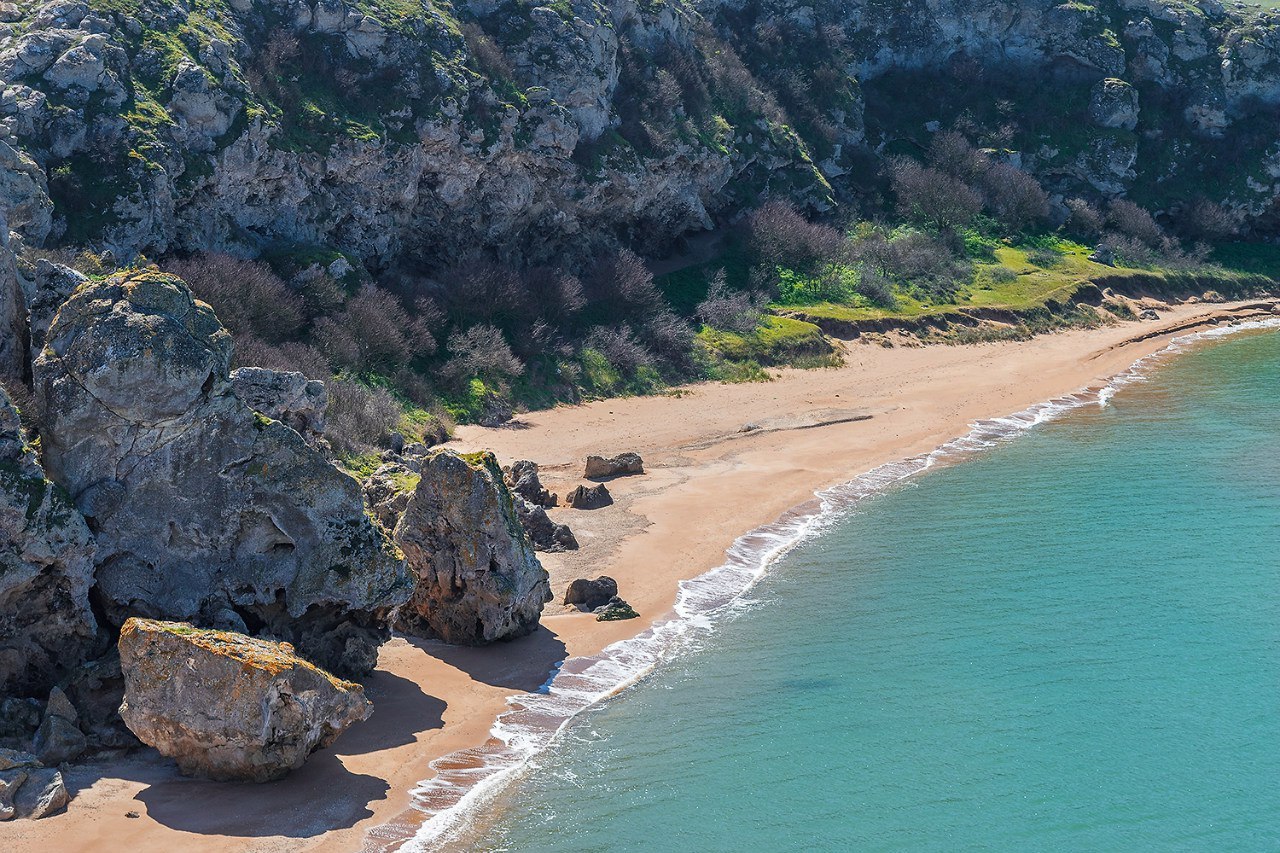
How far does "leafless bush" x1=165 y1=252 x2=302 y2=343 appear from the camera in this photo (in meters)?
29.9

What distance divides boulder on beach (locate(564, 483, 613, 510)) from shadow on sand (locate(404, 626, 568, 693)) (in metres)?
6.98

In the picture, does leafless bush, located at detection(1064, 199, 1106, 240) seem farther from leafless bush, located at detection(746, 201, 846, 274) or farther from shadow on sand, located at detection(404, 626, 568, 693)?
shadow on sand, located at detection(404, 626, 568, 693)

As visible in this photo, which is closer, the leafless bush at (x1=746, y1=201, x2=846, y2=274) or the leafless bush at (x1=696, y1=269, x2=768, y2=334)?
the leafless bush at (x1=696, y1=269, x2=768, y2=334)

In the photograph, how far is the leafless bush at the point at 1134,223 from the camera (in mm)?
64812

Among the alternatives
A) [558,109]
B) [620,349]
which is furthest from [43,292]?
[558,109]

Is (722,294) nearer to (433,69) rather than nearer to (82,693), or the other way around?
(433,69)

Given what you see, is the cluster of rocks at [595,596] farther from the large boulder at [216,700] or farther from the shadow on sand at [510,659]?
the large boulder at [216,700]

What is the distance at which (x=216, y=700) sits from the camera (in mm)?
14711

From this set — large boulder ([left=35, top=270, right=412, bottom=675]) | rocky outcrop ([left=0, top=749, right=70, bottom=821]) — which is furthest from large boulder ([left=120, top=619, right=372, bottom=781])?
large boulder ([left=35, top=270, right=412, bottom=675])

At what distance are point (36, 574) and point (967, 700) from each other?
41.3ft

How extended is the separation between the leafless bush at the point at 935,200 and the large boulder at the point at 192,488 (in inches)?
1820

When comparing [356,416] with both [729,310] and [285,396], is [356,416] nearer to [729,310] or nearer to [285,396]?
[285,396]

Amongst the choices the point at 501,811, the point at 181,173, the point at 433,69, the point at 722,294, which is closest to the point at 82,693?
the point at 501,811

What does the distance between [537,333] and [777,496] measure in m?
11.7
